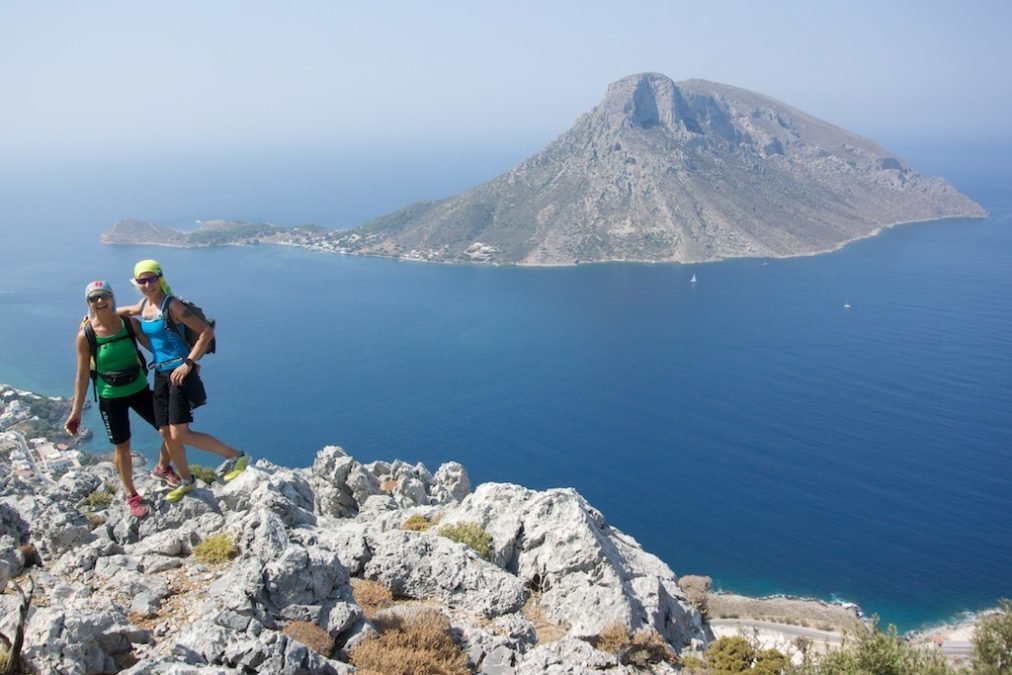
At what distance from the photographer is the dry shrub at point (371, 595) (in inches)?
406

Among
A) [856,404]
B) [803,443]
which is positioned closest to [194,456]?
[803,443]

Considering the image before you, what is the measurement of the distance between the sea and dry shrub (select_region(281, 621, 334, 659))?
4277 centimetres

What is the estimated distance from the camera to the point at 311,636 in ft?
26.6

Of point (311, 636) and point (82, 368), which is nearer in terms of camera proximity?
point (311, 636)

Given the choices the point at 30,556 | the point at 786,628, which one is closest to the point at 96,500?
the point at 30,556

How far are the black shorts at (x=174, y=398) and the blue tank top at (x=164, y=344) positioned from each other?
0.17 meters

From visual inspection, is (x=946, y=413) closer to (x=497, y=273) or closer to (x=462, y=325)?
(x=462, y=325)

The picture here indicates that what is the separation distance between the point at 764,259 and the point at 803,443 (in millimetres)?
105840

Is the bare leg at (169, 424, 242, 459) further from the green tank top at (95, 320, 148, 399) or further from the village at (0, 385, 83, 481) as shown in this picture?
the village at (0, 385, 83, 481)

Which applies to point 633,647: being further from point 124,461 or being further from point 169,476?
point 124,461

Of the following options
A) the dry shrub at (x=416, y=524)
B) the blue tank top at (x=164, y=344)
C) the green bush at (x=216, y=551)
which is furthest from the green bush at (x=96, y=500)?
the dry shrub at (x=416, y=524)

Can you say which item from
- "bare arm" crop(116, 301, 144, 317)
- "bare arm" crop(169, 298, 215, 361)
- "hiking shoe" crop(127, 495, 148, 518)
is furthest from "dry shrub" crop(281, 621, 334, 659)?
"bare arm" crop(116, 301, 144, 317)

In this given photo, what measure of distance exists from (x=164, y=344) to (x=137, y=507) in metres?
3.37

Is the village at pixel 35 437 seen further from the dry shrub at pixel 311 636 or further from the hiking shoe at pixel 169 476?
the dry shrub at pixel 311 636
